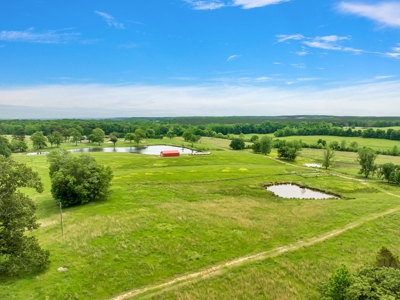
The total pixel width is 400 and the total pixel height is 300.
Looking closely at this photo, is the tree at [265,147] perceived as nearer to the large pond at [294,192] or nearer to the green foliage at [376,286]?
the large pond at [294,192]

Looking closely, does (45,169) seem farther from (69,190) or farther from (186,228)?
(186,228)

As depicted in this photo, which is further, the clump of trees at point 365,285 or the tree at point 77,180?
the tree at point 77,180

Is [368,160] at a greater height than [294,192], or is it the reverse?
[368,160]

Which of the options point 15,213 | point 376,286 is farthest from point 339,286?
point 15,213

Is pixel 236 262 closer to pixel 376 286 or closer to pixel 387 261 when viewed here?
pixel 376 286

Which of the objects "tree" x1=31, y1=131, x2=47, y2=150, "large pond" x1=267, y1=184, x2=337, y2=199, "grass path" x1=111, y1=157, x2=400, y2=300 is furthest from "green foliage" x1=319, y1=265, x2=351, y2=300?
"tree" x1=31, y1=131, x2=47, y2=150

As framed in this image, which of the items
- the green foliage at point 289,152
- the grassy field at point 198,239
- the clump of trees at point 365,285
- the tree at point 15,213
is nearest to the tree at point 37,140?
the grassy field at point 198,239
